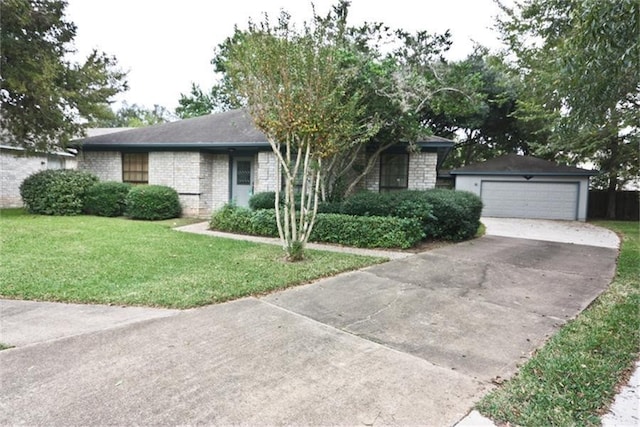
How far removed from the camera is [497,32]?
1245 centimetres

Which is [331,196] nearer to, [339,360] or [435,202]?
[435,202]

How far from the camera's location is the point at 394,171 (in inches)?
482

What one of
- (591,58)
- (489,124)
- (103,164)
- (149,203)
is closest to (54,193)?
(103,164)

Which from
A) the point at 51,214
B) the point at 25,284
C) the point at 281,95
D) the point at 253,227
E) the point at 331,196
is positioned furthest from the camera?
the point at 51,214

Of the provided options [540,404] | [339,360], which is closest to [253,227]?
[339,360]

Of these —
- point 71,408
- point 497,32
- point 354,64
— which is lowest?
point 71,408

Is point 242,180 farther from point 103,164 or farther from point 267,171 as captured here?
point 103,164

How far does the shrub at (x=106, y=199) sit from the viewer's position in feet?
41.0

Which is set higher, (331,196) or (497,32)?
(497,32)

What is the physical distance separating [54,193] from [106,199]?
5.12ft

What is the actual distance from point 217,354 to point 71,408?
40.4 inches

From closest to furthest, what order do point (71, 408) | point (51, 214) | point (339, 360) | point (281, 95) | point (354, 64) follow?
point (71, 408) < point (339, 360) < point (281, 95) < point (354, 64) < point (51, 214)

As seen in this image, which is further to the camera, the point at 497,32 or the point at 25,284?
the point at 497,32

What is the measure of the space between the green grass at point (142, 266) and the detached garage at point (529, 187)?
13733 mm
